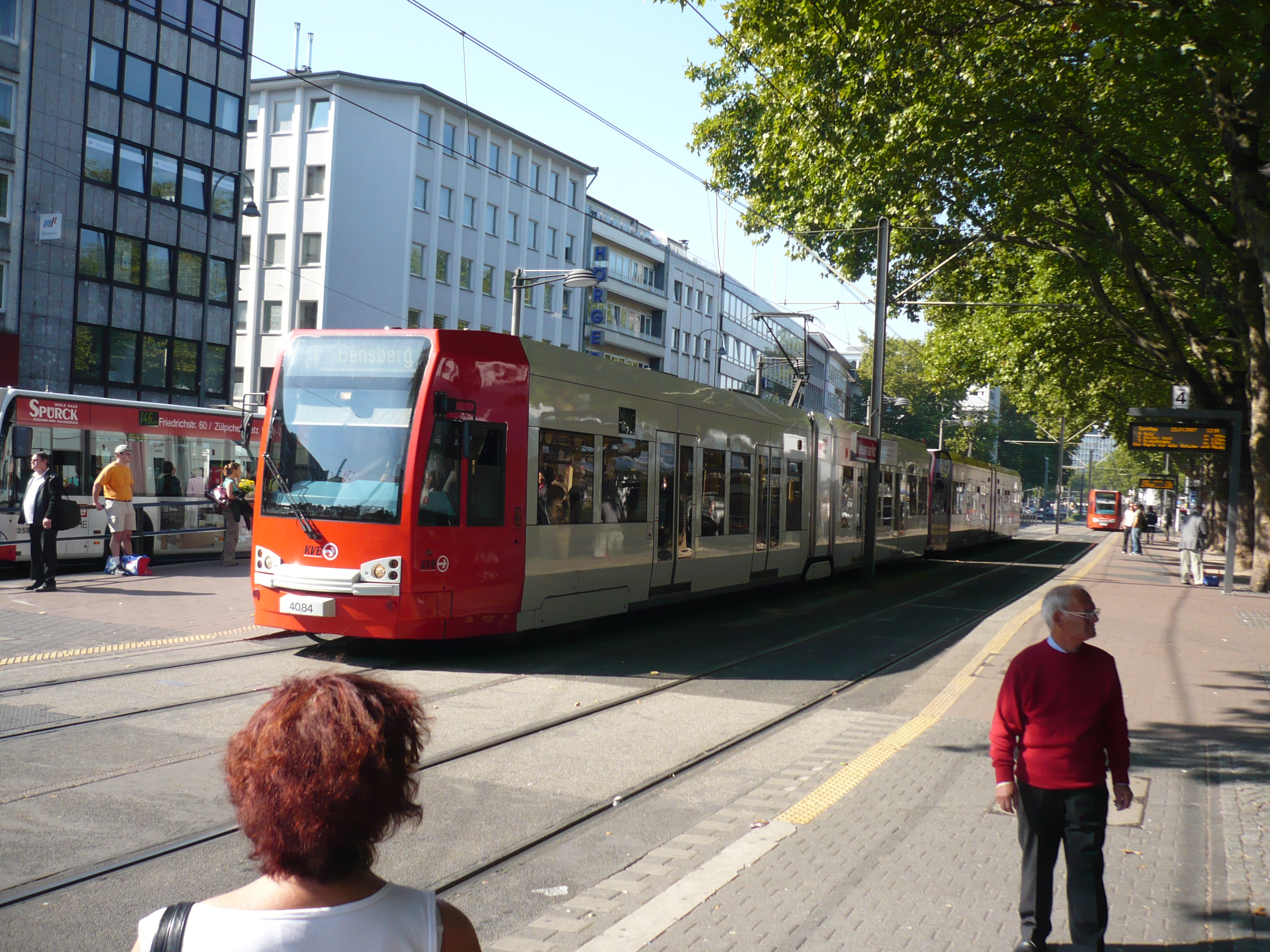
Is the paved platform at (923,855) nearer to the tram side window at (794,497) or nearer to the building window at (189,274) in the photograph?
the tram side window at (794,497)

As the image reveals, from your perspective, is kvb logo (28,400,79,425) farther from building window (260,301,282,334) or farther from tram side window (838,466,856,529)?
building window (260,301,282,334)

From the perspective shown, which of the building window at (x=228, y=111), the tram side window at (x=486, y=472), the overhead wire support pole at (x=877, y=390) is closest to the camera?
the tram side window at (x=486, y=472)

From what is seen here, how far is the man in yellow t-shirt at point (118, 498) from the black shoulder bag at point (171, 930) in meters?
16.1

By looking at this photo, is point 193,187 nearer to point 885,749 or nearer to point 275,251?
point 275,251

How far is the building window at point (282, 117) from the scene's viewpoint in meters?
46.3

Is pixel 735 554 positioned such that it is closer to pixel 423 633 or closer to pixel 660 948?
pixel 423 633

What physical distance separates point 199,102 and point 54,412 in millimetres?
21973

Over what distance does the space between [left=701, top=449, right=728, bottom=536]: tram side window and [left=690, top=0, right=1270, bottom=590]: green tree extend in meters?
5.24

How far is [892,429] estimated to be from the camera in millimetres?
90188

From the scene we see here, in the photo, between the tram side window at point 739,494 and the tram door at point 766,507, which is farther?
the tram door at point 766,507

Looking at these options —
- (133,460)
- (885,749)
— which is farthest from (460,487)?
(133,460)

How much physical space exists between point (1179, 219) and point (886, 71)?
13260 millimetres

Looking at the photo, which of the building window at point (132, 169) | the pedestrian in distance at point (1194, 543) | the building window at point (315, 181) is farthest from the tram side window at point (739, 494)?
the building window at point (315, 181)

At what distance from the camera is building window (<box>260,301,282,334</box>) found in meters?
46.1
